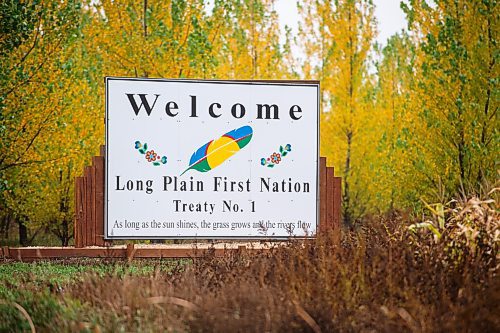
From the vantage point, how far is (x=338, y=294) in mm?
6477

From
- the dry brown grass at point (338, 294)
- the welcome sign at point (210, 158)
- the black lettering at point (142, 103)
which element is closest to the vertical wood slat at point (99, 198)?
the welcome sign at point (210, 158)

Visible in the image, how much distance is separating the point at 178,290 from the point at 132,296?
59cm

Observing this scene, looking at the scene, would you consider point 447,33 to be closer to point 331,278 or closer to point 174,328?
point 331,278

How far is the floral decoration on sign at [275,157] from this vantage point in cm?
1340

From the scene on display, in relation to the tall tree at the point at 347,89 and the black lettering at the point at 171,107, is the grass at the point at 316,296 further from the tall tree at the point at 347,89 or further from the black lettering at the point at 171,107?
the tall tree at the point at 347,89

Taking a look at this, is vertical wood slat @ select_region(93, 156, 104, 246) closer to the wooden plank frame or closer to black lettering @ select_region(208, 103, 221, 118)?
the wooden plank frame

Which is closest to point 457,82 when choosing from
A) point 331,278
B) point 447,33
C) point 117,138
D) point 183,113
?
point 447,33

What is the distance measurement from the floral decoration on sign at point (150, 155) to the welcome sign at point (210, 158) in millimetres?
16

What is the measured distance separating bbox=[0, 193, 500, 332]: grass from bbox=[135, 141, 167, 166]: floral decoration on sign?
15.3 feet

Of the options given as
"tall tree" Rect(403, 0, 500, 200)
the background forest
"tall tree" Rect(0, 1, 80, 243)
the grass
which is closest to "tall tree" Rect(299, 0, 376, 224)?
the background forest

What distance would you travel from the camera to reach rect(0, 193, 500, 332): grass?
5867mm

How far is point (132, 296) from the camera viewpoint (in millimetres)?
6762

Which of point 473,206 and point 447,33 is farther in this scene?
point 447,33

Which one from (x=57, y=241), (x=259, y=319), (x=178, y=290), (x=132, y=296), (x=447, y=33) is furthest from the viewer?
(x=57, y=241)
